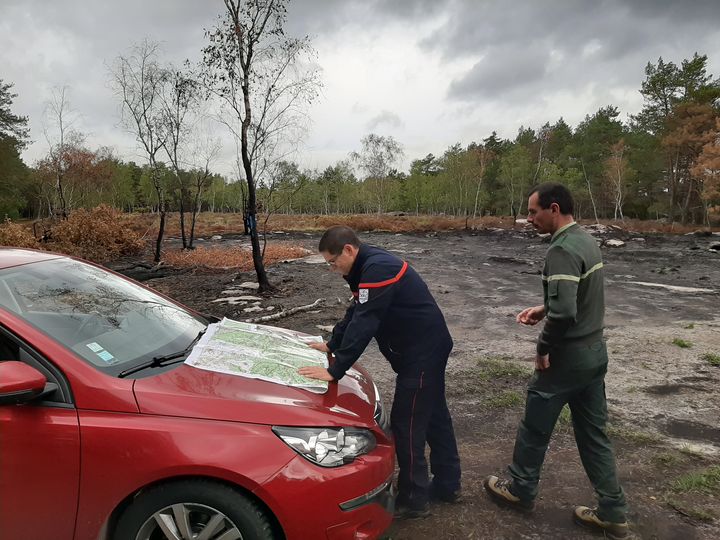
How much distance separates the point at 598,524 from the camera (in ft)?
8.67

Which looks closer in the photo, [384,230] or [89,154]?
[89,154]

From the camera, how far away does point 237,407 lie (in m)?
2.00

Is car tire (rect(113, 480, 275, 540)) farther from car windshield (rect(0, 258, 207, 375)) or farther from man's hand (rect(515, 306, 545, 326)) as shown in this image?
man's hand (rect(515, 306, 545, 326))

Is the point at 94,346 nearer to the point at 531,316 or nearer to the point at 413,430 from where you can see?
the point at 413,430

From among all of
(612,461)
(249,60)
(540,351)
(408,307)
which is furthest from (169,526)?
(249,60)

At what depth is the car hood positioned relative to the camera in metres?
1.95

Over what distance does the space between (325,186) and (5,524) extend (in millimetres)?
65149

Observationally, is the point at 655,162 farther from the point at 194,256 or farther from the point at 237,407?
the point at 237,407

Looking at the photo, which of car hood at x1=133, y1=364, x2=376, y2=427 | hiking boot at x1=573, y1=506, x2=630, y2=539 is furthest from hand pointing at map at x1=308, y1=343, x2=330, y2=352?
hiking boot at x1=573, y1=506, x2=630, y2=539

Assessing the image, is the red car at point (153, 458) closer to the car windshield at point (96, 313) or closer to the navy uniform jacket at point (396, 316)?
the car windshield at point (96, 313)

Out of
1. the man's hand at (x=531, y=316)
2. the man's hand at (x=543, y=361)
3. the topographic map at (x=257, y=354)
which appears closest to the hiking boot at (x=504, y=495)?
the man's hand at (x=543, y=361)

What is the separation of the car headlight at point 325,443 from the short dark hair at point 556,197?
1.77 m

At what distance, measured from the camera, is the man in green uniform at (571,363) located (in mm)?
2549

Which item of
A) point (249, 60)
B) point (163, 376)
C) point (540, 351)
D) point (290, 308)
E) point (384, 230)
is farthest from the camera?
point (384, 230)
